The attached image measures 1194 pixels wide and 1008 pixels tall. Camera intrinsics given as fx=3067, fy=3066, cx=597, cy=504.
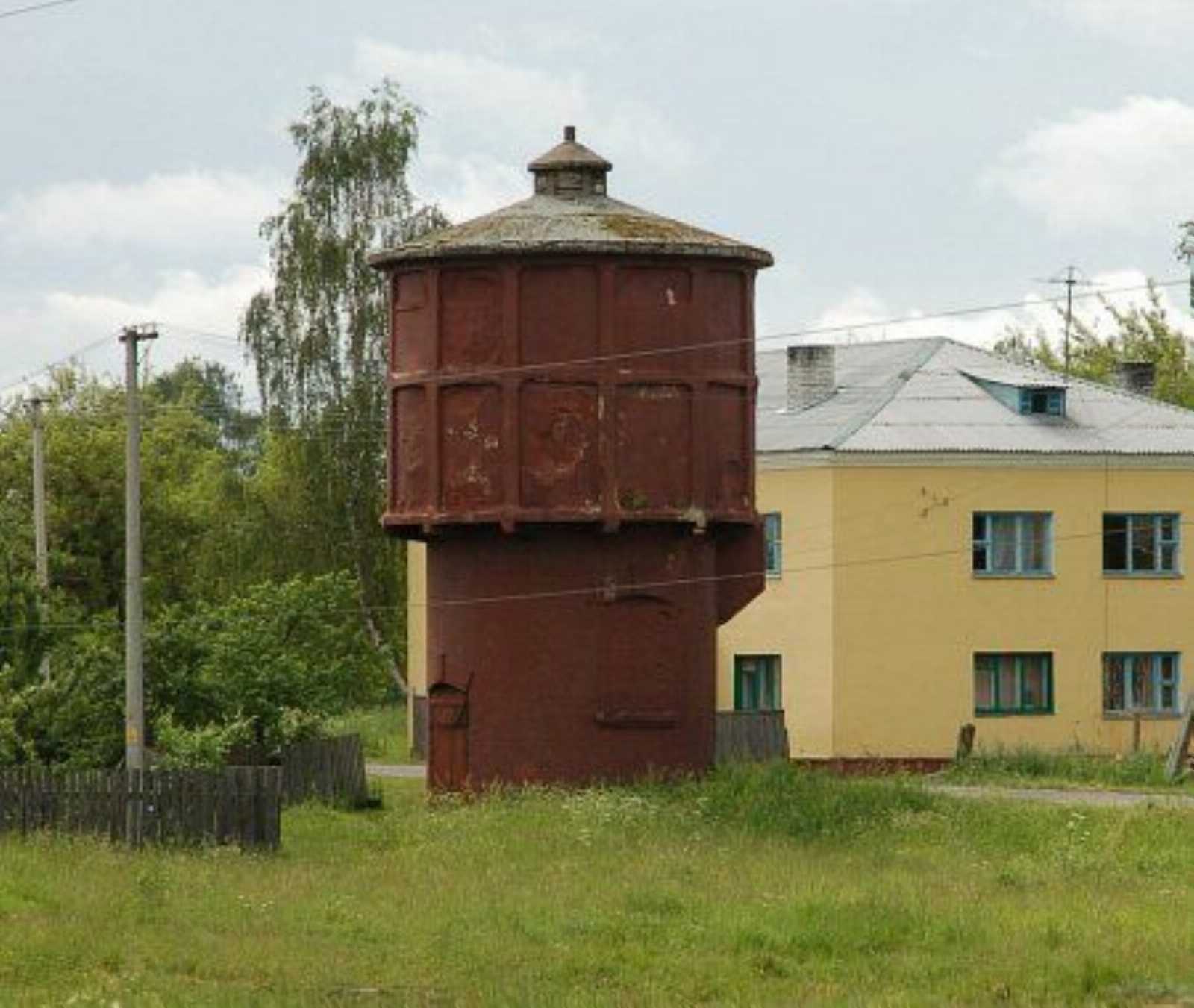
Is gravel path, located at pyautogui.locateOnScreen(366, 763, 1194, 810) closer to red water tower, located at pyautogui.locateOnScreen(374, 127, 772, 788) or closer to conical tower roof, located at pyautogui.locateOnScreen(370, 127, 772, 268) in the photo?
red water tower, located at pyautogui.locateOnScreen(374, 127, 772, 788)

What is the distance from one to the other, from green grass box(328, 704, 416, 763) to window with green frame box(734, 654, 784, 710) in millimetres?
6833

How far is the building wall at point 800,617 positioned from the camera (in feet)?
171

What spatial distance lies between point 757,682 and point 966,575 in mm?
4108

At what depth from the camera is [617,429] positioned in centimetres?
3662

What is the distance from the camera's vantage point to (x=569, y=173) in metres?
39.2

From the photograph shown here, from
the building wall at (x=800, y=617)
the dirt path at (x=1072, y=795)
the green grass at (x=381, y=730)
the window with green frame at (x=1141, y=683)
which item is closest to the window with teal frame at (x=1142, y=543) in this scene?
the window with green frame at (x=1141, y=683)

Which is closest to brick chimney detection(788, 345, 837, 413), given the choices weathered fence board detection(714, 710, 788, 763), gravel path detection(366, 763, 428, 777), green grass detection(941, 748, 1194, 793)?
weathered fence board detection(714, 710, 788, 763)

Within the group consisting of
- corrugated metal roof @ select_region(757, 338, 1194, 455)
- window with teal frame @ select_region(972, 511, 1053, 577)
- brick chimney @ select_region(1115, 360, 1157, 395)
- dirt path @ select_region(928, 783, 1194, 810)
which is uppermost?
brick chimney @ select_region(1115, 360, 1157, 395)

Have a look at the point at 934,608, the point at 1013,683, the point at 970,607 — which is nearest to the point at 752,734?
the point at 934,608

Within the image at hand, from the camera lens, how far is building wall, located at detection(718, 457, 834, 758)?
52219 millimetres

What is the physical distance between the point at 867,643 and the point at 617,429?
1664cm

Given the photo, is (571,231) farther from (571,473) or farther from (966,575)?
(966,575)

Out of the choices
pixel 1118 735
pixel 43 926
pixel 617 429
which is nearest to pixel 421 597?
pixel 1118 735

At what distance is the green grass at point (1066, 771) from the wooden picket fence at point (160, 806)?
51.6ft
